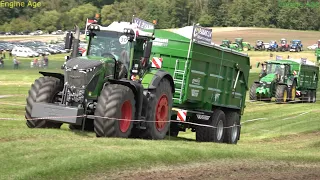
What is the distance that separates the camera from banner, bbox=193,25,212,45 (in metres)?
17.4

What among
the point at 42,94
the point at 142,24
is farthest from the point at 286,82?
the point at 42,94

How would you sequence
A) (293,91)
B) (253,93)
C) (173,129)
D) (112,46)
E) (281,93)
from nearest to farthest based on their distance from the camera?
(112,46) → (173,129) → (281,93) → (253,93) → (293,91)

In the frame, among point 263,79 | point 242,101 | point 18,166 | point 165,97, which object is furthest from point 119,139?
point 263,79

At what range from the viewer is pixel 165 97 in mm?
15719

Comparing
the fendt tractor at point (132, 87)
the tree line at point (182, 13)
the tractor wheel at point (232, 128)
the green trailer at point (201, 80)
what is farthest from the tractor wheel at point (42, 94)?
the tree line at point (182, 13)

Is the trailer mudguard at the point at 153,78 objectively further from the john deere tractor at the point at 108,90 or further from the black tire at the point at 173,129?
the black tire at the point at 173,129

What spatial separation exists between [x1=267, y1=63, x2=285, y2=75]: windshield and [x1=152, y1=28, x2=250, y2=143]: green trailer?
19511 millimetres

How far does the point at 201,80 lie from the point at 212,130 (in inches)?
58.6

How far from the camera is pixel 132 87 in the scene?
563 inches

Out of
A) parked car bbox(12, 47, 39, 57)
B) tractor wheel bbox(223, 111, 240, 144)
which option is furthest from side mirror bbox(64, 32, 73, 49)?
parked car bbox(12, 47, 39, 57)

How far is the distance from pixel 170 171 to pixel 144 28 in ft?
17.5

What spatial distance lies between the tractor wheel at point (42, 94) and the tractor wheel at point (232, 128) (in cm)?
676

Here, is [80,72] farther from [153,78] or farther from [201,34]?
[201,34]

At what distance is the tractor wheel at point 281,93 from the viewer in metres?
37.0
